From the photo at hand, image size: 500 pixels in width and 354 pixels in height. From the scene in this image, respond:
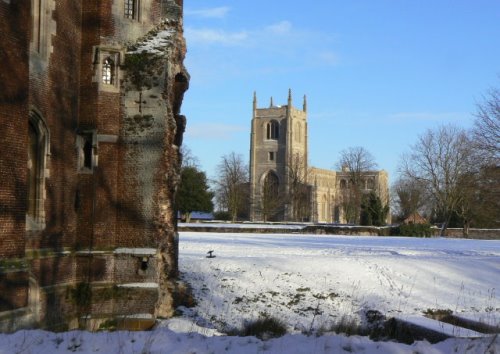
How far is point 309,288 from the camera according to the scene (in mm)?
18078

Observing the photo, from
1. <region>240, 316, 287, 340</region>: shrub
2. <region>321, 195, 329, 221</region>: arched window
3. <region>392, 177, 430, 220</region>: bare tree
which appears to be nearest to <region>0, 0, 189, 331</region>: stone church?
<region>240, 316, 287, 340</region>: shrub

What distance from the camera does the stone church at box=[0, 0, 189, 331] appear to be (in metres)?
12.7

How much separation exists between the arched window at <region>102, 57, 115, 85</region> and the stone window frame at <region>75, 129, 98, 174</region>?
127cm

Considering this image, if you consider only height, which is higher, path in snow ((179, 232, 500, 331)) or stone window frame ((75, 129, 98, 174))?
stone window frame ((75, 129, 98, 174))

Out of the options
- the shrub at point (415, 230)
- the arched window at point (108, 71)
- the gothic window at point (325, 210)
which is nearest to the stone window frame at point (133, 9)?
the arched window at point (108, 71)

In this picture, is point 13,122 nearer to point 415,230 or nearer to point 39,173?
point 39,173

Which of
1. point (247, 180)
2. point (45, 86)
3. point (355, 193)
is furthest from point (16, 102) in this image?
point (247, 180)

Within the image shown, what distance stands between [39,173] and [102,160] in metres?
1.81

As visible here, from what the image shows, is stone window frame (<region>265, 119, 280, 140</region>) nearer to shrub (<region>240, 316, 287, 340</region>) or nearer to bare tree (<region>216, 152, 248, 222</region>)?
bare tree (<region>216, 152, 248, 222</region>)

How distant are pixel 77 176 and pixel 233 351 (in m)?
8.75

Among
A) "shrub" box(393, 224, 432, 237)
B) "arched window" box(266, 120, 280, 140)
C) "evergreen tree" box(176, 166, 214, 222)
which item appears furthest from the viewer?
"arched window" box(266, 120, 280, 140)

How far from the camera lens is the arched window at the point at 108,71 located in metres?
14.4

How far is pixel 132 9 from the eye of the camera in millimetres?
14938

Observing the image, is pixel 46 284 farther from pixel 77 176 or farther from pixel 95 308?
pixel 77 176
